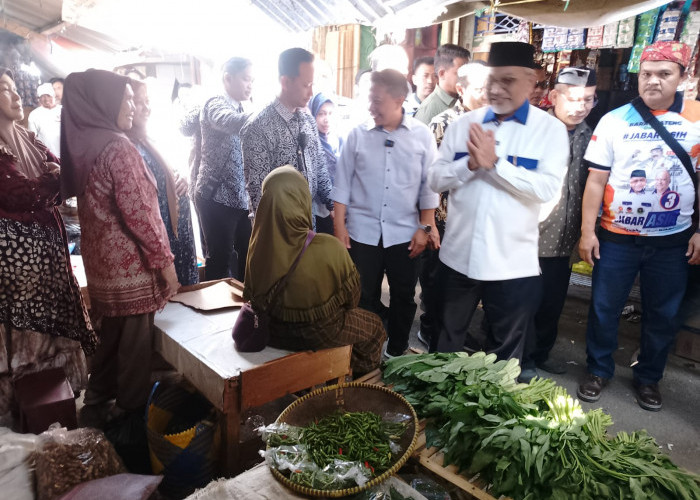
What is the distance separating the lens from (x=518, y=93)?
8.46 ft

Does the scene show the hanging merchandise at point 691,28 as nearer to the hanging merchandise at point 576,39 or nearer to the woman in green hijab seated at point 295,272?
the hanging merchandise at point 576,39

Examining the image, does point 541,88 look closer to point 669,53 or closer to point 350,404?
point 669,53

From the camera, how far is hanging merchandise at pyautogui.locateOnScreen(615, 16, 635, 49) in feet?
13.7

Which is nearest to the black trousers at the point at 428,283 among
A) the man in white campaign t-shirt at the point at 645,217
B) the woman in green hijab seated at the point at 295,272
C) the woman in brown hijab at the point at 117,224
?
the man in white campaign t-shirt at the point at 645,217

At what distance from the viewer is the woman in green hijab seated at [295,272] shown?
223 centimetres

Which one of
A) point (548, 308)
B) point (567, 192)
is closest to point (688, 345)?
point (548, 308)

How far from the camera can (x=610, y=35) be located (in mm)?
4301

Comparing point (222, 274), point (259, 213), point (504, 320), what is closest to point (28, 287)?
point (259, 213)

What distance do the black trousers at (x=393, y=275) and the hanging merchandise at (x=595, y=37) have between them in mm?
2948

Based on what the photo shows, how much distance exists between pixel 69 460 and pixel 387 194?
2.30 m

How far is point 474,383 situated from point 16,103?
270 centimetres

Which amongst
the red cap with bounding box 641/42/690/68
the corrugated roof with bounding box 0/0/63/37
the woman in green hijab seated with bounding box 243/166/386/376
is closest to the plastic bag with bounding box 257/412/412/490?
the woman in green hijab seated with bounding box 243/166/386/376

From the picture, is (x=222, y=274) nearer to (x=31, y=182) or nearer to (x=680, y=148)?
(x=31, y=182)

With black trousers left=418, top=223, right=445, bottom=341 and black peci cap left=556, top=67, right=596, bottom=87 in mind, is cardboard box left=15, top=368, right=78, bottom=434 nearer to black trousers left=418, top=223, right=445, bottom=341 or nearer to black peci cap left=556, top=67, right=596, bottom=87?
black trousers left=418, top=223, right=445, bottom=341
